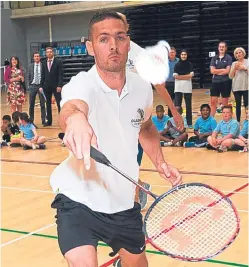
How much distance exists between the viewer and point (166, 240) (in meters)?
2.67

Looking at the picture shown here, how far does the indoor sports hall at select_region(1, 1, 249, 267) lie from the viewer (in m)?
4.30

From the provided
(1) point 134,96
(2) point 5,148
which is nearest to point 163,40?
(2) point 5,148

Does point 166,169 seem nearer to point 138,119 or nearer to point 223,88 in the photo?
point 138,119

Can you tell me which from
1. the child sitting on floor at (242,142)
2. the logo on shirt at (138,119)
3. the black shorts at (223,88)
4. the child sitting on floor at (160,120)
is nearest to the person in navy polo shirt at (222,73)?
the black shorts at (223,88)

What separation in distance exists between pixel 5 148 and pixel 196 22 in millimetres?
15052

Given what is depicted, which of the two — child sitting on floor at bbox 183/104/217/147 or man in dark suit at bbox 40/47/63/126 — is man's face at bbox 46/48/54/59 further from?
child sitting on floor at bbox 183/104/217/147

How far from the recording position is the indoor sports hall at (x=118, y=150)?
430cm

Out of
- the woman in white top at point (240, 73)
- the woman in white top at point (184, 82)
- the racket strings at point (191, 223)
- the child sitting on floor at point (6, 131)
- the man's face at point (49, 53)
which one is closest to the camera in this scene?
the racket strings at point (191, 223)

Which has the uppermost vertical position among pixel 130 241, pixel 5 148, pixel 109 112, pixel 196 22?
pixel 196 22

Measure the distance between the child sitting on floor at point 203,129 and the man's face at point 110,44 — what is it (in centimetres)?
689

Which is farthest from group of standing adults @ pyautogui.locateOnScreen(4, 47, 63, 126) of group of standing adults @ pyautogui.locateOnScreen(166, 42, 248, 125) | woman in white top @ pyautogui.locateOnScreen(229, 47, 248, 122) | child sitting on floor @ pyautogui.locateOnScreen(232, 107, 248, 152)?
child sitting on floor @ pyautogui.locateOnScreen(232, 107, 248, 152)

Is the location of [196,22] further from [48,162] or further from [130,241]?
[130,241]

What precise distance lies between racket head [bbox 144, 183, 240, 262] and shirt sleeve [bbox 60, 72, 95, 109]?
1.97 ft

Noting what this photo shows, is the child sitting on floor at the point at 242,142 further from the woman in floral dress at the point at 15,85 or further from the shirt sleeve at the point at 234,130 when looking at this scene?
the woman in floral dress at the point at 15,85
